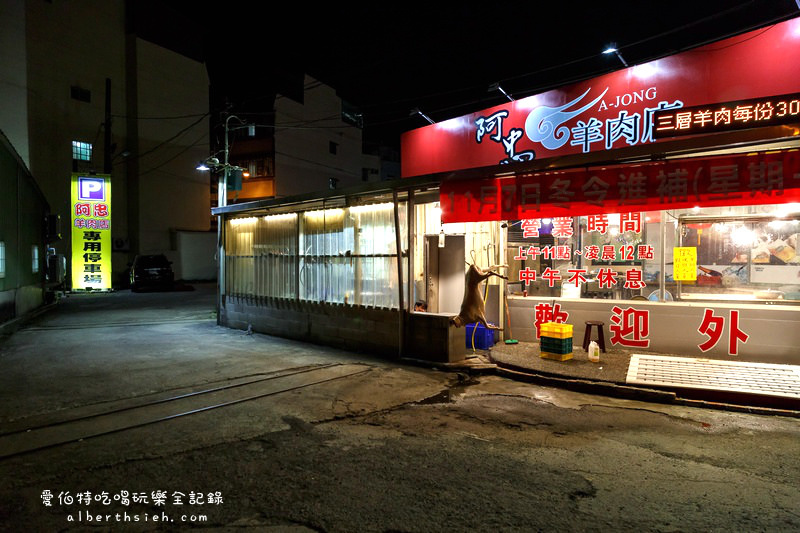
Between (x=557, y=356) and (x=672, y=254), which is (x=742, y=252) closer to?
(x=672, y=254)

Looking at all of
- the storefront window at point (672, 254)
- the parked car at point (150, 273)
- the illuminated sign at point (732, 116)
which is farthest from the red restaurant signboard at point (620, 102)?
the parked car at point (150, 273)

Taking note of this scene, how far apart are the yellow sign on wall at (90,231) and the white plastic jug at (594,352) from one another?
81.3 feet

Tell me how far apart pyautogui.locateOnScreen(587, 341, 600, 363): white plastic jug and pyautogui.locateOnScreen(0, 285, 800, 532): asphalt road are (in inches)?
68.7

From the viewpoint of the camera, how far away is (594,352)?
8.95m

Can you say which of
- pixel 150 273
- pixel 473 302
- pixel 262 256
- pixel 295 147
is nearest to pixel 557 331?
pixel 473 302

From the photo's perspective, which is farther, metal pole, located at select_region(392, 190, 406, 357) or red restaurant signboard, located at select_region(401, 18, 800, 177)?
metal pole, located at select_region(392, 190, 406, 357)

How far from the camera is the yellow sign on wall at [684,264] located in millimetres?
10016

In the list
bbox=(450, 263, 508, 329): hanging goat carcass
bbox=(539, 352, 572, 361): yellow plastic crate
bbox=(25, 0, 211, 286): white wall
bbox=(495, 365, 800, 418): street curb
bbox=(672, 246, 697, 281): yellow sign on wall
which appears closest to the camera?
bbox=(495, 365, 800, 418): street curb

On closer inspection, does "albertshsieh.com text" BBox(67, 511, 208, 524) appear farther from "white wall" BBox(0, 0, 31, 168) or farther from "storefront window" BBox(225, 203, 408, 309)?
"white wall" BBox(0, 0, 31, 168)

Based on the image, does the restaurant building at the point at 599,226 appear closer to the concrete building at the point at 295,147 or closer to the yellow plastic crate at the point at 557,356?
the yellow plastic crate at the point at 557,356

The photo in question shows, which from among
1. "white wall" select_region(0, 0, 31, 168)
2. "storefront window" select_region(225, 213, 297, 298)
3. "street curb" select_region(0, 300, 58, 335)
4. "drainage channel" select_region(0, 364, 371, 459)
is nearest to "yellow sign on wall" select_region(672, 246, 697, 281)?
"drainage channel" select_region(0, 364, 371, 459)

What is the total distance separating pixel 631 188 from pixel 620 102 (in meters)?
3.77

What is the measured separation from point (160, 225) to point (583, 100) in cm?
2863

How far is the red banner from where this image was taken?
6.84 m
